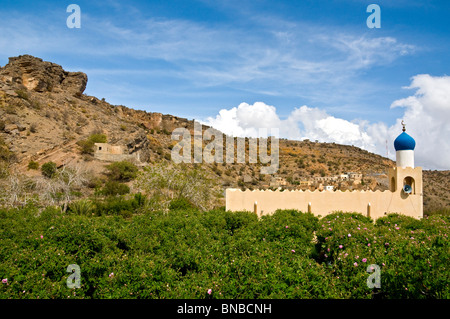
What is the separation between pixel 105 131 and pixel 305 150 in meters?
30.8

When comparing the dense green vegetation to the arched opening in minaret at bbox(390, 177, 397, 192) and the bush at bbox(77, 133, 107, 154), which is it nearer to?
the arched opening in minaret at bbox(390, 177, 397, 192)

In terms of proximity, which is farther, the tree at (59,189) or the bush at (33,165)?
the bush at (33,165)

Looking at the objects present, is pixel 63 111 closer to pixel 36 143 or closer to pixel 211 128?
pixel 36 143

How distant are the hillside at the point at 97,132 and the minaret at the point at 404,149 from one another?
361 inches

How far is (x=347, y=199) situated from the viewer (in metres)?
13.7

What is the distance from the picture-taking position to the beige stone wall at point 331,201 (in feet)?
44.6

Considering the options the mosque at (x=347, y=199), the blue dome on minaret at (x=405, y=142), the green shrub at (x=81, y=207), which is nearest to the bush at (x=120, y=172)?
the green shrub at (x=81, y=207)

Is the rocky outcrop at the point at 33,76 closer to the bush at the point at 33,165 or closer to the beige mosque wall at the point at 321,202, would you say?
the bush at the point at 33,165

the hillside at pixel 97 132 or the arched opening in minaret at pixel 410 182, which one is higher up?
the hillside at pixel 97 132

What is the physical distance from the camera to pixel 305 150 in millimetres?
51500

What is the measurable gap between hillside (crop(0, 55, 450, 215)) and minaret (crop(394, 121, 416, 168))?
9158 millimetres

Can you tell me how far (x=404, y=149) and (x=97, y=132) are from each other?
31.2 meters

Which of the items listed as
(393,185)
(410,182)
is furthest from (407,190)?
(393,185)
